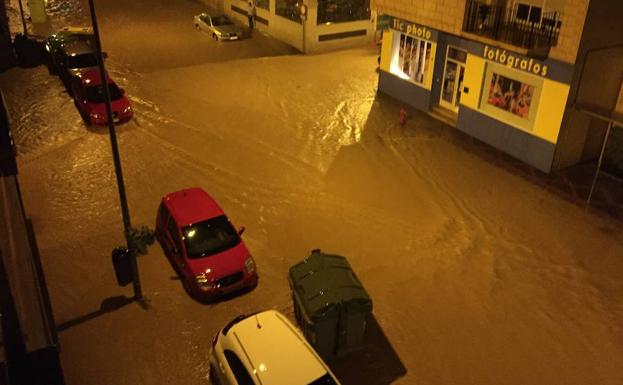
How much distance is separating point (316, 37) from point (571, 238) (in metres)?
17.5

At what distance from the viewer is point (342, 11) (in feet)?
91.5

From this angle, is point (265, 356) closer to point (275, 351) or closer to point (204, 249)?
point (275, 351)

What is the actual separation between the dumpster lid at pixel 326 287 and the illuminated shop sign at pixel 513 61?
360 inches

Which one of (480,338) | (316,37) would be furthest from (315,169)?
(316,37)

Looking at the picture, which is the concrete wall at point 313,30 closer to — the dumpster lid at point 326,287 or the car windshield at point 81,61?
the car windshield at point 81,61

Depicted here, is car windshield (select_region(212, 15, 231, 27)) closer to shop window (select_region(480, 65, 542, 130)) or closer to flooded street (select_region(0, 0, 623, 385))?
flooded street (select_region(0, 0, 623, 385))

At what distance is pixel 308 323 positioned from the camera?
962cm

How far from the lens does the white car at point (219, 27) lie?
2880cm

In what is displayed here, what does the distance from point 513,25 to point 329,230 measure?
345 inches

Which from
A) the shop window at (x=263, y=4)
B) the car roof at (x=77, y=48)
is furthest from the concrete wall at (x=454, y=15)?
the car roof at (x=77, y=48)

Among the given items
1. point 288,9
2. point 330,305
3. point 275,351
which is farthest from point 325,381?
point 288,9

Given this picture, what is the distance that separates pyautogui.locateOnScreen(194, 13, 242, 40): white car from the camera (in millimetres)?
28797

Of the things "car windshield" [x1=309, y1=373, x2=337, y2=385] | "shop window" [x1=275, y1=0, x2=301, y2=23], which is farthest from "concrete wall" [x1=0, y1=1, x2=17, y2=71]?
"car windshield" [x1=309, y1=373, x2=337, y2=385]

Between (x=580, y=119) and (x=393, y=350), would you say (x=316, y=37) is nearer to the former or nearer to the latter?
(x=580, y=119)
